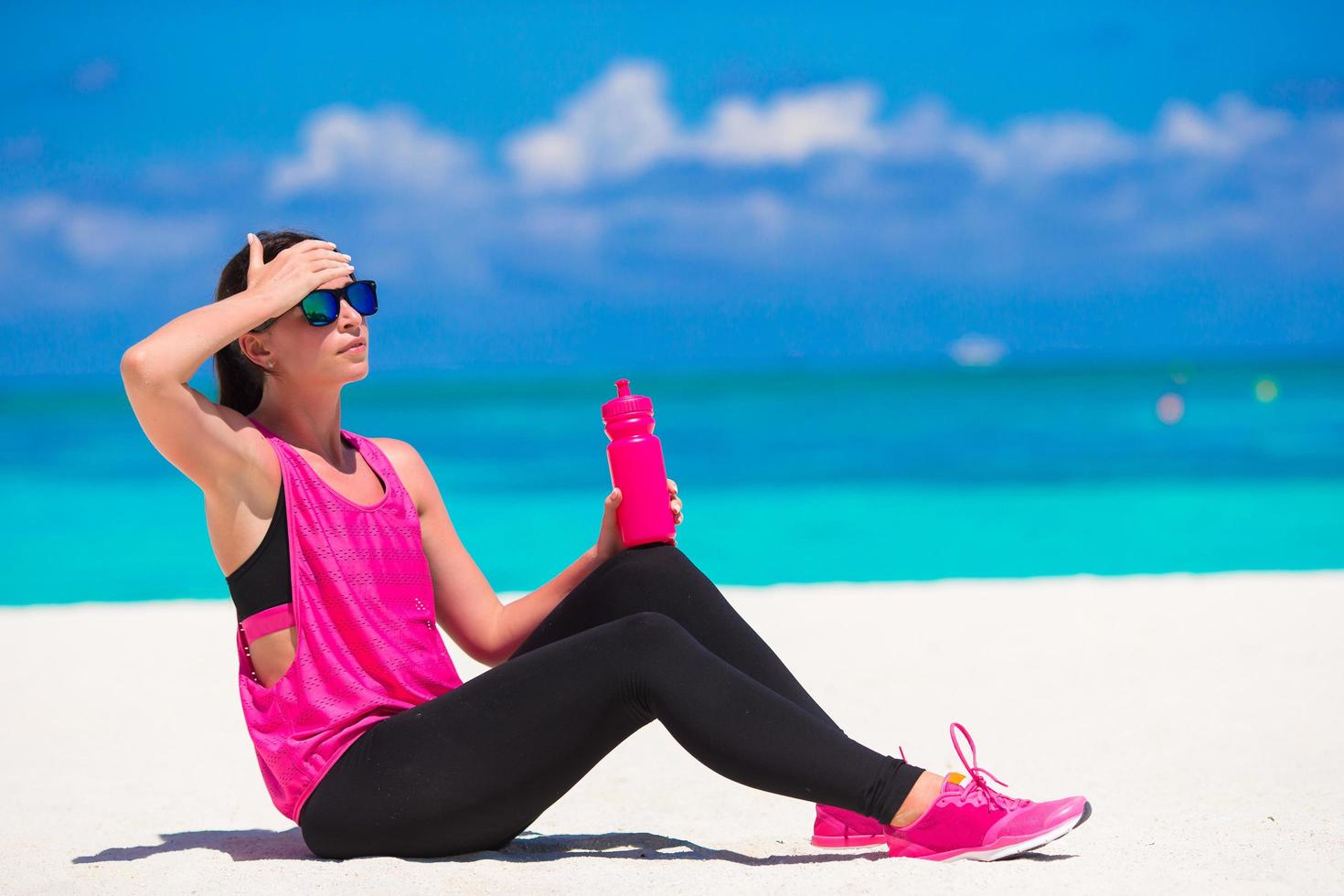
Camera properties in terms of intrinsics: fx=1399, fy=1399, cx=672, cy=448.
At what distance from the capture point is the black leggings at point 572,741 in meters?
2.54

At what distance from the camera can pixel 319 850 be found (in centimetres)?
276

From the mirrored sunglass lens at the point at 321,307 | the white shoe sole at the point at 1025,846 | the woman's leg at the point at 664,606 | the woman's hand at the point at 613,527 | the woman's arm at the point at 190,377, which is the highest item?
the mirrored sunglass lens at the point at 321,307

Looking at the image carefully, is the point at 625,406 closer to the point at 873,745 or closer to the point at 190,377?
the point at 190,377

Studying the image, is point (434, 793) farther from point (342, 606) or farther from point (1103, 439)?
point (1103, 439)

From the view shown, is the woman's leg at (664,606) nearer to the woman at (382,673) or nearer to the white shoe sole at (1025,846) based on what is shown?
the woman at (382,673)

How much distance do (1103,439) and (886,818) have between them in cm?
2191

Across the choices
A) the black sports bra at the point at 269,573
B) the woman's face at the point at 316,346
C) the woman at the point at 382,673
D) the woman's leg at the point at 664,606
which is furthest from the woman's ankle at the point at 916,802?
the woman's face at the point at 316,346

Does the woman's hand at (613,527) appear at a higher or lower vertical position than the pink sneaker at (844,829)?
higher

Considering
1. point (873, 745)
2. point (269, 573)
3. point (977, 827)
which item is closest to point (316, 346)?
point (269, 573)

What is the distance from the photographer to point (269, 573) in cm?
266

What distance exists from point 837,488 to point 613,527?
596 inches

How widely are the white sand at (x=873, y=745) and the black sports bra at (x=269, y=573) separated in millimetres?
528

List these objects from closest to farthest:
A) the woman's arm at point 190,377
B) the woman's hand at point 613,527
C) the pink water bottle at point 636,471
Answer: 1. the woman's arm at point 190,377
2. the pink water bottle at point 636,471
3. the woman's hand at point 613,527

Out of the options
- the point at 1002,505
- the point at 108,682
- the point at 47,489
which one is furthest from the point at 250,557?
the point at 47,489
